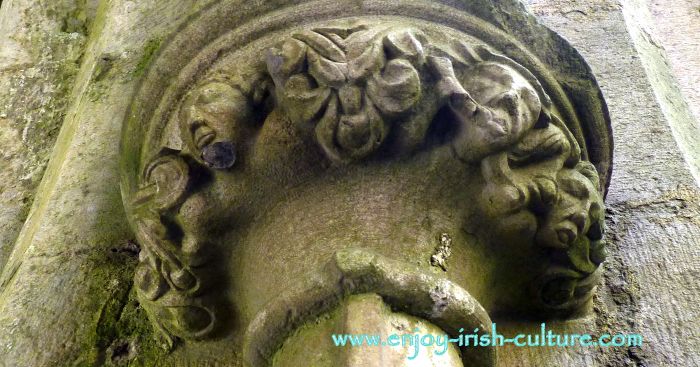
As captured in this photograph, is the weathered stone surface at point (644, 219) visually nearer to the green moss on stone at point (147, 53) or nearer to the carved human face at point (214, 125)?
the carved human face at point (214, 125)

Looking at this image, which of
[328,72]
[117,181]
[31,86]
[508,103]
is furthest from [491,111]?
[31,86]

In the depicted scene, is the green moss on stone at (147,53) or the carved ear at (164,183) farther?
the green moss on stone at (147,53)

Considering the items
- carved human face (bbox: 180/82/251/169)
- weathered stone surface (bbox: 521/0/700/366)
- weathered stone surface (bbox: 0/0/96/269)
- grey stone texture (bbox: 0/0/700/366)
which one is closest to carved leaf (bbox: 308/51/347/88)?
carved human face (bbox: 180/82/251/169)

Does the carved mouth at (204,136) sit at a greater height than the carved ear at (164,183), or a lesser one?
greater

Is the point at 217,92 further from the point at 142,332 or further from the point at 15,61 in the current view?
the point at 15,61

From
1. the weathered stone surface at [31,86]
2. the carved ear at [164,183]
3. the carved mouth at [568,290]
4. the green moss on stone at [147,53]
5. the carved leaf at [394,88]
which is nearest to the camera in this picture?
the carved leaf at [394,88]

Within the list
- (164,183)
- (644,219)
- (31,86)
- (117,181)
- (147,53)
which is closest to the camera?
(164,183)

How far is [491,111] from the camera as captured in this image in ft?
3.76

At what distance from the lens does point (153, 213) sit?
1.23m

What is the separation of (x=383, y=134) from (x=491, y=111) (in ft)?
0.66

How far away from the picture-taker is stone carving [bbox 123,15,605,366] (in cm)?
112

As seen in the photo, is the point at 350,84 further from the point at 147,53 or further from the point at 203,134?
the point at 147,53

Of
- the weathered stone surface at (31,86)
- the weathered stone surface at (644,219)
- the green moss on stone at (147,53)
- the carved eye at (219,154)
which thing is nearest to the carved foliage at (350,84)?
the carved eye at (219,154)

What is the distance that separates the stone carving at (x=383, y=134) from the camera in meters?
1.12
